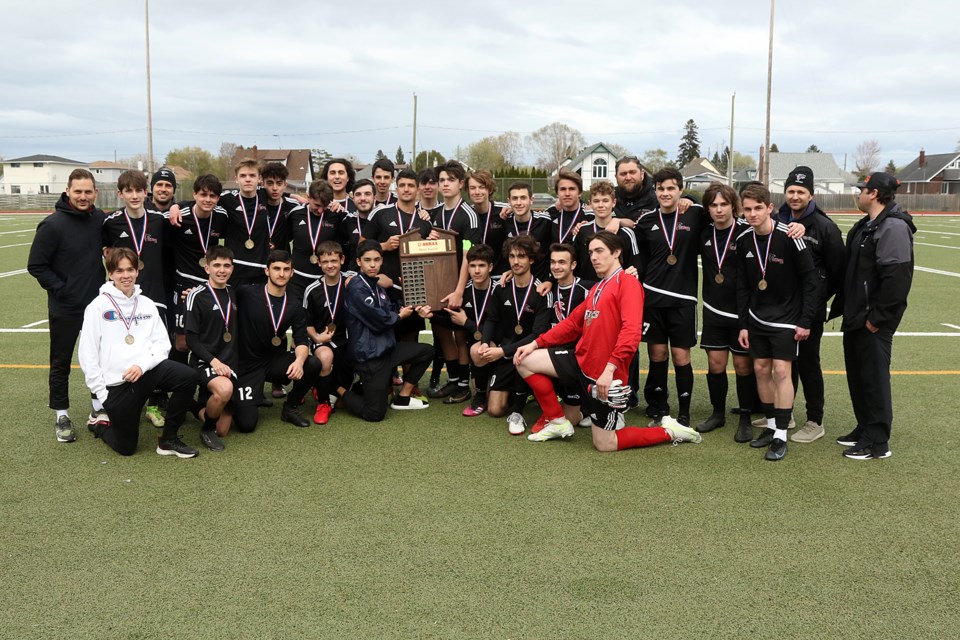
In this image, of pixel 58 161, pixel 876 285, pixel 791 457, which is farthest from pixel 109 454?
pixel 58 161

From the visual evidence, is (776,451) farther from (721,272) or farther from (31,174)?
(31,174)

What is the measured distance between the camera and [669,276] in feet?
18.1

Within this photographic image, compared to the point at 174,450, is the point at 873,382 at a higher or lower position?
higher

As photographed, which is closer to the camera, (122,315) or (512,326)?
(122,315)

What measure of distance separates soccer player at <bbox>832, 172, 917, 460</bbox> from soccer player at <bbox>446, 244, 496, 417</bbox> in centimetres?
258

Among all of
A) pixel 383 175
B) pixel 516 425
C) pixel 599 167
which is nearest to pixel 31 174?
pixel 599 167

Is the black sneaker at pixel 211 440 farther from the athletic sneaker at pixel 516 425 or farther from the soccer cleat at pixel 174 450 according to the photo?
the athletic sneaker at pixel 516 425

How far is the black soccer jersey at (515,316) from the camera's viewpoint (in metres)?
5.79

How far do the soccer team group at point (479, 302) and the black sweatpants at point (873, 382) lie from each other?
1 cm

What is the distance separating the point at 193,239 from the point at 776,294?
4.48 metres

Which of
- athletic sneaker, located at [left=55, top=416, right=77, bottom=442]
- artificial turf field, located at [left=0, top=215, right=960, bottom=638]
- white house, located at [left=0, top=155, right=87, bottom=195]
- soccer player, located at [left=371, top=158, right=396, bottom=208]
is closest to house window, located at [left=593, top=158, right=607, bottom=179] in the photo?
white house, located at [left=0, top=155, right=87, bottom=195]

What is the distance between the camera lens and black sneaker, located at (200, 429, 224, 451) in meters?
5.13

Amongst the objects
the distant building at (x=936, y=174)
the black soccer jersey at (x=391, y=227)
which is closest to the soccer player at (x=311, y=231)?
the black soccer jersey at (x=391, y=227)

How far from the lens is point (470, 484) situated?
14.8ft
